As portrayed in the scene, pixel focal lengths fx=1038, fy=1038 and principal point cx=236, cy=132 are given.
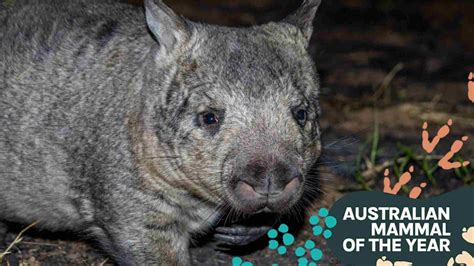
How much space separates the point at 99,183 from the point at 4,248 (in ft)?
3.61

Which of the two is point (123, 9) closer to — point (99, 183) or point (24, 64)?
point (24, 64)

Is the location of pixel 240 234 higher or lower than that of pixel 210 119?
lower

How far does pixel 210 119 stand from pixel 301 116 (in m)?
0.47

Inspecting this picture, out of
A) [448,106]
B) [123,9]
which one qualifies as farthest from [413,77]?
[123,9]

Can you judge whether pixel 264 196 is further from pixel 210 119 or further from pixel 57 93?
pixel 57 93

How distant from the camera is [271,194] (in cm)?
464

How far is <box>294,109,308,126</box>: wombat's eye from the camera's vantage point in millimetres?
5031

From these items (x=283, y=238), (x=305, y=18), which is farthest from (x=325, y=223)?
(x=305, y=18)

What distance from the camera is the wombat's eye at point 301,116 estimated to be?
5.03 meters

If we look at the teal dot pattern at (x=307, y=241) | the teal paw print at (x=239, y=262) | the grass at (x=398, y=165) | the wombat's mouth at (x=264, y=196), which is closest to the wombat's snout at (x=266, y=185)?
the wombat's mouth at (x=264, y=196)

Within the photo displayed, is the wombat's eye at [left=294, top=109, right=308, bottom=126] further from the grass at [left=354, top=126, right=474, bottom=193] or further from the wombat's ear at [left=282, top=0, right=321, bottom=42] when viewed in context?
the grass at [left=354, top=126, right=474, bottom=193]

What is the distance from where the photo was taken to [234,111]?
485 centimetres

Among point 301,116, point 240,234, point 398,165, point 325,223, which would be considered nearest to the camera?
point 301,116

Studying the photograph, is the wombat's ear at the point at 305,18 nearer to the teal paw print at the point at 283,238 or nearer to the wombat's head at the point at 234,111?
the wombat's head at the point at 234,111
